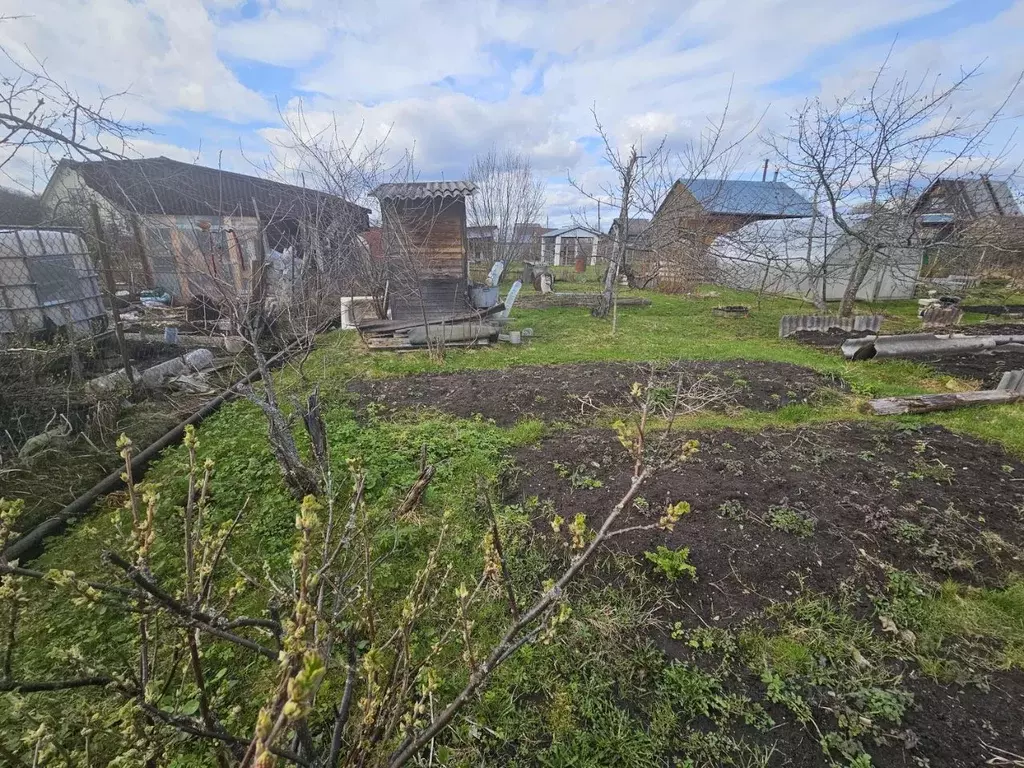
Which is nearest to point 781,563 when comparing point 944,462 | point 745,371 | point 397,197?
point 944,462

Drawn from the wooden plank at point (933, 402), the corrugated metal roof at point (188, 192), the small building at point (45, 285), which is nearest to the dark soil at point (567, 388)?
the wooden plank at point (933, 402)

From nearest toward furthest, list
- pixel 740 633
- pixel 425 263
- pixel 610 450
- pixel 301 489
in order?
pixel 740 633 < pixel 301 489 < pixel 610 450 < pixel 425 263

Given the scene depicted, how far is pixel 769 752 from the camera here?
5.96ft

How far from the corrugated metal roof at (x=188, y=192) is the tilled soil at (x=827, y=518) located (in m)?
4.20

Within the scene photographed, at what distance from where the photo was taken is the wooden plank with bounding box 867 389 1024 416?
505cm

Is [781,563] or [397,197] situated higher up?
[397,197]

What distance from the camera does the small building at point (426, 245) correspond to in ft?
30.3

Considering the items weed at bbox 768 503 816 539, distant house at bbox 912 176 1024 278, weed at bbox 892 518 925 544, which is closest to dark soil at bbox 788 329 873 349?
distant house at bbox 912 176 1024 278

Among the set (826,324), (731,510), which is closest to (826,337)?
(826,324)

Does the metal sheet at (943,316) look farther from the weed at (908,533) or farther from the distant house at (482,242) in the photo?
the distant house at (482,242)

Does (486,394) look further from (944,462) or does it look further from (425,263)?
(425,263)

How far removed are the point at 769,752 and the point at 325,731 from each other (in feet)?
6.40

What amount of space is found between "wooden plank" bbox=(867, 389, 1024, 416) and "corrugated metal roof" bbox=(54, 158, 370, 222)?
733 cm

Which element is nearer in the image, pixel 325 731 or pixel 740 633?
pixel 325 731
